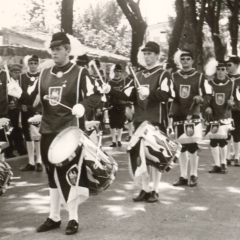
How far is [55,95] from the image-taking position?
18.7 feet

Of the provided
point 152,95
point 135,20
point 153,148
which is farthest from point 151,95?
point 135,20

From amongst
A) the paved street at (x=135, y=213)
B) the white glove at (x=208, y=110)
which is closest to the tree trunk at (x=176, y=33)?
the white glove at (x=208, y=110)

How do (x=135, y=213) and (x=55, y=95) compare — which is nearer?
(x=55, y=95)

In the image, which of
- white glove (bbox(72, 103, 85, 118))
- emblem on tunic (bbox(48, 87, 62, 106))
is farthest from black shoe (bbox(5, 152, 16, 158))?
white glove (bbox(72, 103, 85, 118))

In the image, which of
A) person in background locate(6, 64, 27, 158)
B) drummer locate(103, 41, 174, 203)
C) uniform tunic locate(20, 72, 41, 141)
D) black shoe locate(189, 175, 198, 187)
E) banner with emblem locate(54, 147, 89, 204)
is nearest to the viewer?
banner with emblem locate(54, 147, 89, 204)

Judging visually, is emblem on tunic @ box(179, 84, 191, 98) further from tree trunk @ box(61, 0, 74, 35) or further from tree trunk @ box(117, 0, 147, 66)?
tree trunk @ box(117, 0, 147, 66)

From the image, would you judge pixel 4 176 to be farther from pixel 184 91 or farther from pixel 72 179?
pixel 184 91

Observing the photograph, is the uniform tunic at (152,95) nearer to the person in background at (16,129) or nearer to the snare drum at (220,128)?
the snare drum at (220,128)

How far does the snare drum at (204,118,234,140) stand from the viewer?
379 inches

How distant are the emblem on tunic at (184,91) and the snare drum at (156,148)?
1388 millimetres

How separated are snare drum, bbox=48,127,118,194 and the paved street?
0.53 meters

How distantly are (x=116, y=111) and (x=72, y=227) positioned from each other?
824cm

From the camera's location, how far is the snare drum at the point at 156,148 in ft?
22.3

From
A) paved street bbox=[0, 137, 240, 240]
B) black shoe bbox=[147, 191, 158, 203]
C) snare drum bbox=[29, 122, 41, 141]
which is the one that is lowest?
paved street bbox=[0, 137, 240, 240]
